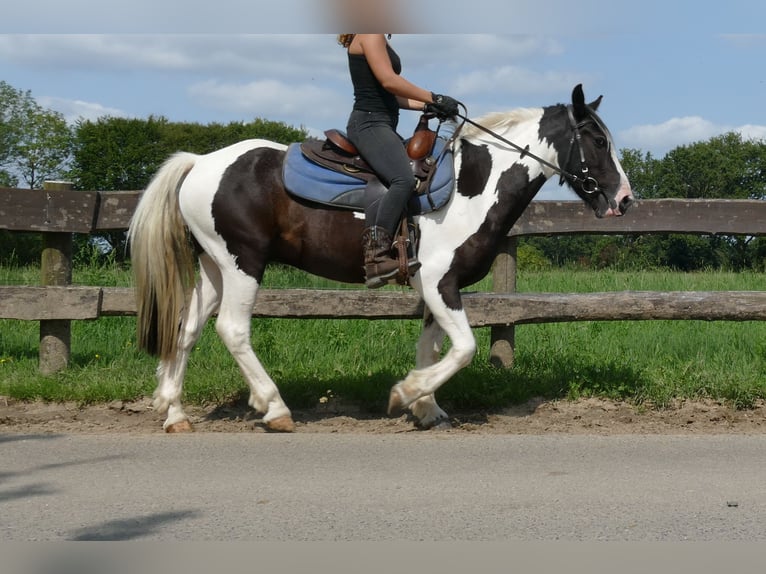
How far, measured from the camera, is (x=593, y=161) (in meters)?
6.53

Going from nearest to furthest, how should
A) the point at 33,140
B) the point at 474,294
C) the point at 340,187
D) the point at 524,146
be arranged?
the point at 340,187, the point at 524,146, the point at 474,294, the point at 33,140

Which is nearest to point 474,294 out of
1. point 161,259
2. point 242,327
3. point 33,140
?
point 242,327

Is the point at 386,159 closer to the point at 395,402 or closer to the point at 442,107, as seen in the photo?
the point at 442,107

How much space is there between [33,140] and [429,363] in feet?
118

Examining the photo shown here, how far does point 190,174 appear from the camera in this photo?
6527mm

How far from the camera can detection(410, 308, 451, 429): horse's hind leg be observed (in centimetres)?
653

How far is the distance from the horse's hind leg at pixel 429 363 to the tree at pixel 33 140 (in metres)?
33.6

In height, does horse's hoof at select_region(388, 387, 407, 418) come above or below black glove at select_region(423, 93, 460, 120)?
below

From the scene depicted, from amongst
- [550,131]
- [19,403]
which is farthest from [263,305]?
[550,131]

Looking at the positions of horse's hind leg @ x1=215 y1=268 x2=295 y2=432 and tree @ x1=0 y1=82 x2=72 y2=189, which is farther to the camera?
tree @ x1=0 y1=82 x2=72 y2=189

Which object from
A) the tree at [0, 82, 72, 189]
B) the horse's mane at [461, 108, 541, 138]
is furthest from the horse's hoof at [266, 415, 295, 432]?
the tree at [0, 82, 72, 189]

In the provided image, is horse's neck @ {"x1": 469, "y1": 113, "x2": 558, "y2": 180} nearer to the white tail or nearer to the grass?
the grass

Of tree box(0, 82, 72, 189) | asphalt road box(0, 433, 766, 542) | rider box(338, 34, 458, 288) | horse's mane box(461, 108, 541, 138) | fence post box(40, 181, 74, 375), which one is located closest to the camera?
asphalt road box(0, 433, 766, 542)

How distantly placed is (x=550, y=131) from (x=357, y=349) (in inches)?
106
